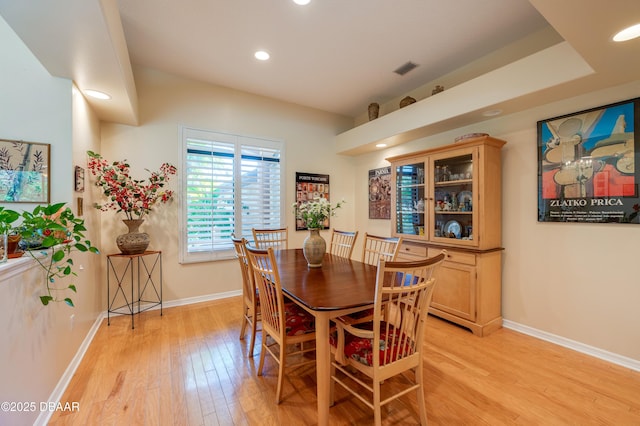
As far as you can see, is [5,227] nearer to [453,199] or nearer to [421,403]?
[421,403]

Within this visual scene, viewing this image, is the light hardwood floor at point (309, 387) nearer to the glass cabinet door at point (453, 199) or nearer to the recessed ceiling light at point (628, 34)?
the glass cabinet door at point (453, 199)

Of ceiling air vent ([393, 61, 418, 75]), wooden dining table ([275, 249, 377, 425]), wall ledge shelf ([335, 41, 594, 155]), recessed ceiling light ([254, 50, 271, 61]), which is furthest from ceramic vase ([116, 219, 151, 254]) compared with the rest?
ceiling air vent ([393, 61, 418, 75])

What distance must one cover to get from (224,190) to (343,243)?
6.25ft

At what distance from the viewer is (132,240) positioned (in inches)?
116

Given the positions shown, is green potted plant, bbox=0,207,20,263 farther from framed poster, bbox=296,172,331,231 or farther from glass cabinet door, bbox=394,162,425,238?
glass cabinet door, bbox=394,162,425,238

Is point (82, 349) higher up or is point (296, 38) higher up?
point (296, 38)

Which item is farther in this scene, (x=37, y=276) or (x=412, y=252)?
(x=412, y=252)

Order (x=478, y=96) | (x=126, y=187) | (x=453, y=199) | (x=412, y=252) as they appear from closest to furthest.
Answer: (x=478, y=96) → (x=126, y=187) → (x=453, y=199) → (x=412, y=252)

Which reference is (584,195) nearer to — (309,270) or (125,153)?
(309,270)

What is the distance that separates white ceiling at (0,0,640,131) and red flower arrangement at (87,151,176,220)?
609 mm

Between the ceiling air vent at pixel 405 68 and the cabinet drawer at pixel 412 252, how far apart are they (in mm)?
2205

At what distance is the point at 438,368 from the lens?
2184 mm

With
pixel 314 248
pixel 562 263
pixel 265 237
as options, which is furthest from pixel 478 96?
pixel 265 237

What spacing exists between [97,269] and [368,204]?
392 cm
